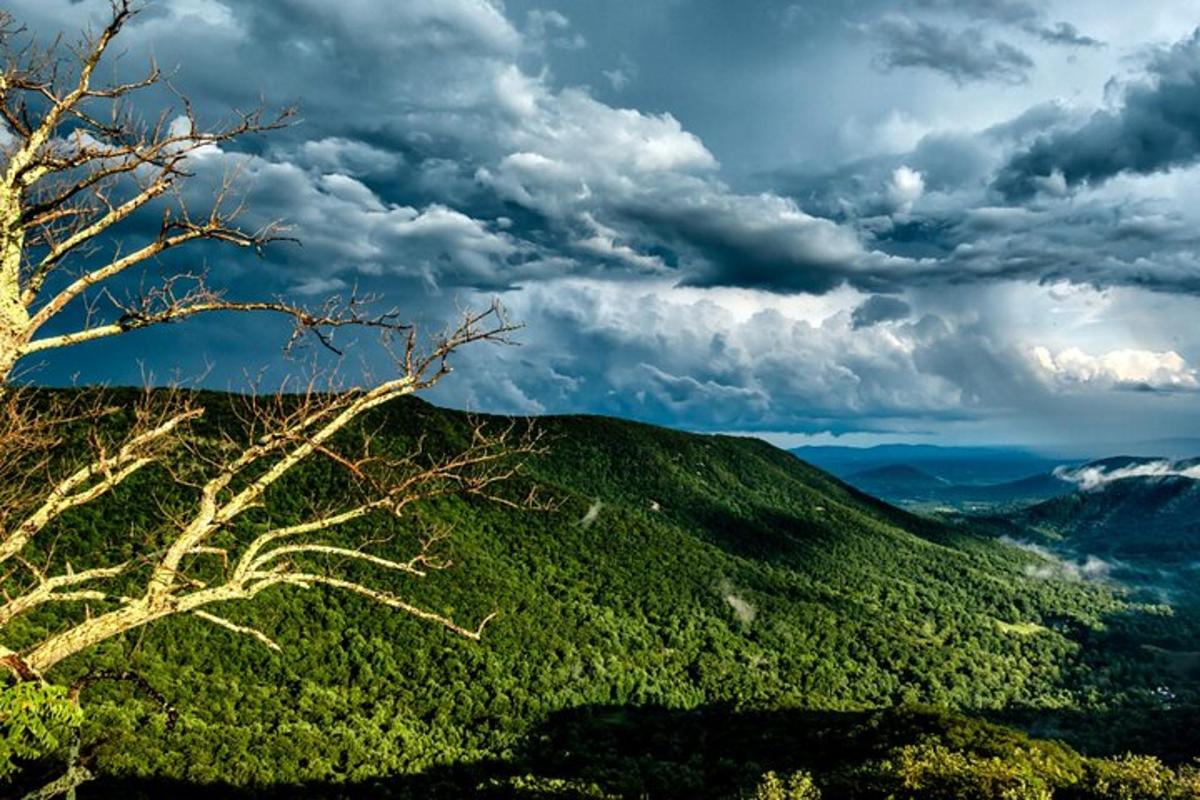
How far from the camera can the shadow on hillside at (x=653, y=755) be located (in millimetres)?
51125

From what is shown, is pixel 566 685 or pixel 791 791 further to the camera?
pixel 566 685

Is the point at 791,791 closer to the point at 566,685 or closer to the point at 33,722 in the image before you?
the point at 33,722

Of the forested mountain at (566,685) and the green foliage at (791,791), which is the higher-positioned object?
the green foliage at (791,791)

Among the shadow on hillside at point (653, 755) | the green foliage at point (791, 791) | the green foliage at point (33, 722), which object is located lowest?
the shadow on hillside at point (653, 755)

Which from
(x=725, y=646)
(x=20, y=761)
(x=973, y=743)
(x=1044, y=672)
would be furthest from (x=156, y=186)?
(x=1044, y=672)

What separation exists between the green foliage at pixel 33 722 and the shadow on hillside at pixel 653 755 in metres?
42.7

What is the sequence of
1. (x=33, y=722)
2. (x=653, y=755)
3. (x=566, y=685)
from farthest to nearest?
1. (x=566, y=685)
2. (x=653, y=755)
3. (x=33, y=722)

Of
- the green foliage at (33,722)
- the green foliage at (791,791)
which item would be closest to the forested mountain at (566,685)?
the green foliage at (33,722)

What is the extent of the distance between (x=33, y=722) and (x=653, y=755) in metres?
87.6

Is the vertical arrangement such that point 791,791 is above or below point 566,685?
above

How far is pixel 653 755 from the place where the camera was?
3310 inches

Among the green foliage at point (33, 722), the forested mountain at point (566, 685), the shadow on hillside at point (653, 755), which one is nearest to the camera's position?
the green foliage at point (33, 722)

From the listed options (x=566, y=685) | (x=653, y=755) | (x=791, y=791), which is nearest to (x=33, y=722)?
(x=791, y=791)

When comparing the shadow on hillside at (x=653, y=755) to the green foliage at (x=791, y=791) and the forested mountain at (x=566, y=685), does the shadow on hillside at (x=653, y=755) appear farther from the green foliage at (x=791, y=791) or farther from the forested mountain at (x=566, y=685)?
the green foliage at (x=791, y=791)
